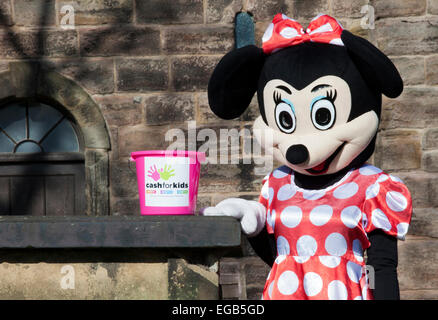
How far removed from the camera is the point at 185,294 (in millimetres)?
1657

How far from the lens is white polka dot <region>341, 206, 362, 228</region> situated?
197 cm

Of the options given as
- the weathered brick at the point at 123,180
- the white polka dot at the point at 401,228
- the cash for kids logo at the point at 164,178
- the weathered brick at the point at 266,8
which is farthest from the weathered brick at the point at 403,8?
the cash for kids logo at the point at 164,178

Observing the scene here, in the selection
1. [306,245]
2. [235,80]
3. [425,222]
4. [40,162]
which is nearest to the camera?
[306,245]

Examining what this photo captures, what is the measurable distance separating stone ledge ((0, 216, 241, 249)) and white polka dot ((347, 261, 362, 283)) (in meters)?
0.54

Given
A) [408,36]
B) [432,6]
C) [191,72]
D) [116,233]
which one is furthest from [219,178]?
[116,233]

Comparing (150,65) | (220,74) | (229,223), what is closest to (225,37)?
(150,65)

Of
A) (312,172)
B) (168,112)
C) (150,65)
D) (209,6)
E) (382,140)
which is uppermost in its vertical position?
(209,6)

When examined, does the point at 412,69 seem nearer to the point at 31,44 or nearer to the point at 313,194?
the point at 313,194

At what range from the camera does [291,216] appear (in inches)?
80.9

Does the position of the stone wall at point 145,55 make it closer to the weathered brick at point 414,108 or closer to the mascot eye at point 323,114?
the weathered brick at point 414,108

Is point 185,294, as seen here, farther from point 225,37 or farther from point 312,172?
point 225,37

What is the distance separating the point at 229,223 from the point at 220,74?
31.2 inches

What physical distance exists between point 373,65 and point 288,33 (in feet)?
1.19
